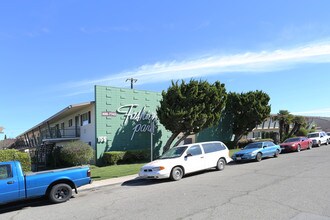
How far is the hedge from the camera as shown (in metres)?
24.5

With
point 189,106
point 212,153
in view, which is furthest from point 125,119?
point 212,153

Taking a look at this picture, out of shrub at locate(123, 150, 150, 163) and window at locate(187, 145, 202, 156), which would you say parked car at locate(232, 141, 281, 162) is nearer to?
window at locate(187, 145, 202, 156)

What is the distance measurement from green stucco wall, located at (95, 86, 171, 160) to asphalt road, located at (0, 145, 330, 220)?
42.8ft

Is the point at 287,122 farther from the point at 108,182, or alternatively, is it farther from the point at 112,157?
the point at 108,182

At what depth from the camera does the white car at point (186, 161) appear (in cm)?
1398

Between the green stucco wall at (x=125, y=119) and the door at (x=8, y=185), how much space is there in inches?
585

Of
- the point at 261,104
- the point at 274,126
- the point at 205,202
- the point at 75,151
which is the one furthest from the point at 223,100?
the point at 274,126

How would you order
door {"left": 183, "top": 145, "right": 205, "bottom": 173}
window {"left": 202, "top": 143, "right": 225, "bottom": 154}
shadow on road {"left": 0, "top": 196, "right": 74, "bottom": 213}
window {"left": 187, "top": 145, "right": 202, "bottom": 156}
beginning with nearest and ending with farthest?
1. shadow on road {"left": 0, "top": 196, "right": 74, "bottom": 213}
2. door {"left": 183, "top": 145, "right": 205, "bottom": 173}
3. window {"left": 187, "top": 145, "right": 202, "bottom": 156}
4. window {"left": 202, "top": 143, "right": 225, "bottom": 154}

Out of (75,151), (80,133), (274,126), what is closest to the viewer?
(75,151)

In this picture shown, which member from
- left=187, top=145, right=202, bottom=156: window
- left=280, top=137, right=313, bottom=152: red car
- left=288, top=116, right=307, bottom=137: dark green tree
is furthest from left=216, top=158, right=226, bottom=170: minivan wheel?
left=288, top=116, right=307, bottom=137: dark green tree

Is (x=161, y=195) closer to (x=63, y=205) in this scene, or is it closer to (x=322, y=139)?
(x=63, y=205)

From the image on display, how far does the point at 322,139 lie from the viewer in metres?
33.9

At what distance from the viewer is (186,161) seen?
48.6 feet

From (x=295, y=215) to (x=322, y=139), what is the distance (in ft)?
99.5
